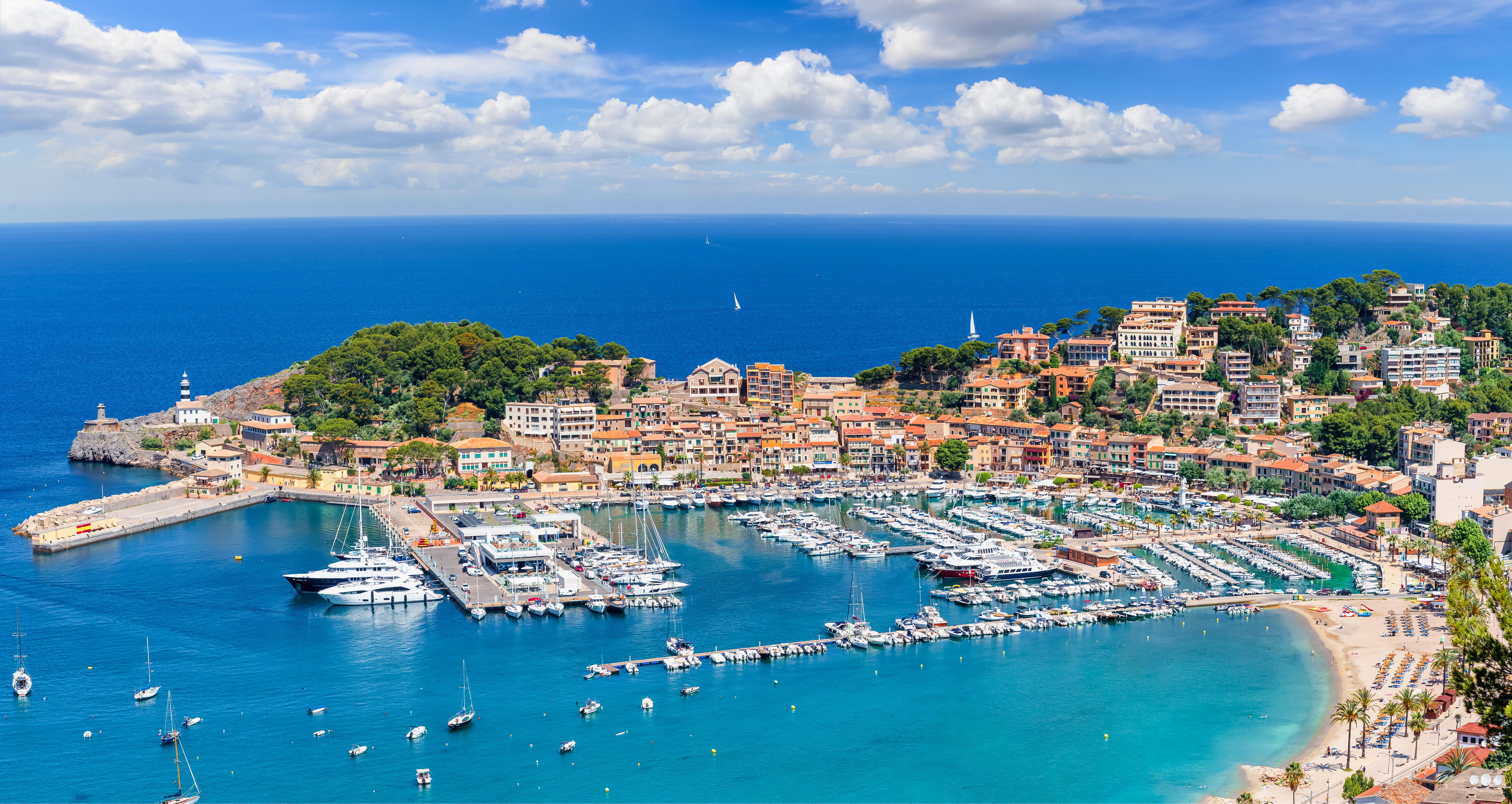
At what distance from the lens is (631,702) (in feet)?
93.8

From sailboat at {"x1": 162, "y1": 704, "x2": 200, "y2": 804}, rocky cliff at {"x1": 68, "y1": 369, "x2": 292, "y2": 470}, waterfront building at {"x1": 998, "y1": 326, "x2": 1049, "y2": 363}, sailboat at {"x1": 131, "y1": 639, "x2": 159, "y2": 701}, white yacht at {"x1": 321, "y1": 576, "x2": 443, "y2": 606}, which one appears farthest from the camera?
waterfront building at {"x1": 998, "y1": 326, "x2": 1049, "y2": 363}

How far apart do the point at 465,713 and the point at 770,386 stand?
37.0 metres

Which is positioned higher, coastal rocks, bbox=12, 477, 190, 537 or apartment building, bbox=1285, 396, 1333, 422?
apartment building, bbox=1285, 396, 1333, 422

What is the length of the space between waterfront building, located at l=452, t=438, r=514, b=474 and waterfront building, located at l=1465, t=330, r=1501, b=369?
47457 millimetres

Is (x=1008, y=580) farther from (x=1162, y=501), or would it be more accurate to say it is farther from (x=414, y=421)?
(x=414, y=421)

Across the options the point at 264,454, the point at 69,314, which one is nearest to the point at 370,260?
the point at 69,314

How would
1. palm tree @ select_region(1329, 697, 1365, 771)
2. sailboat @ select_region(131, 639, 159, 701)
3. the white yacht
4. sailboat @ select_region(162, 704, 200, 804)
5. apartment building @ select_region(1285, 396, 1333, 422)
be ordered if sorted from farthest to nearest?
1. apartment building @ select_region(1285, 396, 1333, 422)
2. the white yacht
3. sailboat @ select_region(131, 639, 159, 701)
4. palm tree @ select_region(1329, 697, 1365, 771)
5. sailboat @ select_region(162, 704, 200, 804)

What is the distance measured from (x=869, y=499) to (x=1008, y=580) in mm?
13162

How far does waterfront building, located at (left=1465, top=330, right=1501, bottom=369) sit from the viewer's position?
61281 mm

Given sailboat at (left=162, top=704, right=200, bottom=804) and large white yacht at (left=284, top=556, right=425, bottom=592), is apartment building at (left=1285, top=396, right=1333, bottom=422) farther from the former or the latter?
sailboat at (left=162, top=704, right=200, bottom=804)

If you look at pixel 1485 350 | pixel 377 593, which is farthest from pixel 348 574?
pixel 1485 350

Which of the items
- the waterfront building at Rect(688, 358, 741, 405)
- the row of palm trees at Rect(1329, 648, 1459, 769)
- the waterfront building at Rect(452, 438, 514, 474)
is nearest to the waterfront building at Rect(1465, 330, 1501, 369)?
the waterfront building at Rect(688, 358, 741, 405)

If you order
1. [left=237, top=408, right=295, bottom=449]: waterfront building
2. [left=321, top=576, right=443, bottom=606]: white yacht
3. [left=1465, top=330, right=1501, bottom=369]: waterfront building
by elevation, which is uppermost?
[left=1465, top=330, right=1501, bottom=369]: waterfront building

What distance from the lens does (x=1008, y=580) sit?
38031mm
